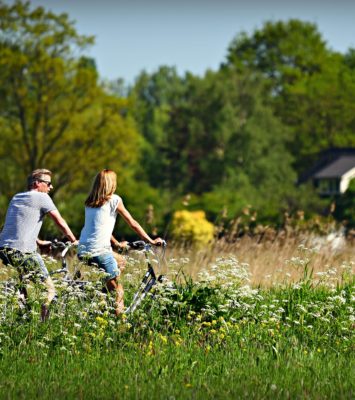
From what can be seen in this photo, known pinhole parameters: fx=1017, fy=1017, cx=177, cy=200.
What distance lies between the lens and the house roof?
212 feet

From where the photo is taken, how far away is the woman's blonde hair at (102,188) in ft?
29.3

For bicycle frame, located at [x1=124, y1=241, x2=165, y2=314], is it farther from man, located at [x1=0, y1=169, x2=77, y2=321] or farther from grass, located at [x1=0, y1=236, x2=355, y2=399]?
man, located at [x1=0, y1=169, x2=77, y2=321]

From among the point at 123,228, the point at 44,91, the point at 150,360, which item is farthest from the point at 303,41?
the point at 150,360

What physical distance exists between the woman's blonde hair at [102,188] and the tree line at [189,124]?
10.00 m

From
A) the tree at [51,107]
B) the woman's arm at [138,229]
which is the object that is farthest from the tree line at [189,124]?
the woman's arm at [138,229]

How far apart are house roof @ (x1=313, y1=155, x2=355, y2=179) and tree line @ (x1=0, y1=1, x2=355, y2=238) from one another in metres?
1.03

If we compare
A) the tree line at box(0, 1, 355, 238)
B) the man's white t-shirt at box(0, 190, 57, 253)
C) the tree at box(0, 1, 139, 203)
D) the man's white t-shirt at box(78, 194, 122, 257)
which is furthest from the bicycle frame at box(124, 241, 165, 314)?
the tree at box(0, 1, 139, 203)

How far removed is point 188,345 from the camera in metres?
7.94

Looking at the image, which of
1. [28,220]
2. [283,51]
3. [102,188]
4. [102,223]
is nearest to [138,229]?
[102,223]

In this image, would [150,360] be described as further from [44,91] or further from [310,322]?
[44,91]

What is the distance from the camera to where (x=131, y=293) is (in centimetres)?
948

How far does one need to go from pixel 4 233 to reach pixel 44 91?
30672 millimetres

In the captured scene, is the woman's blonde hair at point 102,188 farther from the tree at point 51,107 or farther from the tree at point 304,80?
the tree at point 304,80

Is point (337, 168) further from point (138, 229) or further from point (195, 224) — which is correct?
point (138, 229)
